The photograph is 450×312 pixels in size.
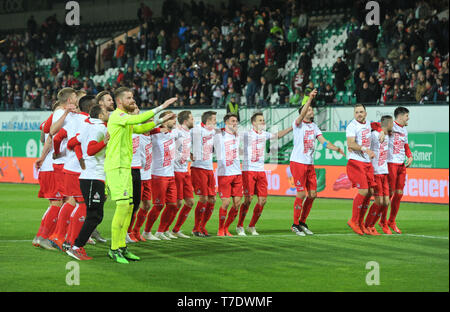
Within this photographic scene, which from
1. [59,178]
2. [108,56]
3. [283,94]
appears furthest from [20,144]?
[59,178]

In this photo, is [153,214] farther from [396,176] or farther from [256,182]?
[396,176]

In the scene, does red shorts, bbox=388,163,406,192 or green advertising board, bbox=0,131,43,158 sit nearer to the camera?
red shorts, bbox=388,163,406,192

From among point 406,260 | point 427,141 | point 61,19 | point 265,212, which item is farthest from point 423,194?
point 61,19

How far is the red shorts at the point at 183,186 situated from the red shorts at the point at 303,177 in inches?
75.2

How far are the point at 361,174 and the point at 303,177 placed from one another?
103 cm

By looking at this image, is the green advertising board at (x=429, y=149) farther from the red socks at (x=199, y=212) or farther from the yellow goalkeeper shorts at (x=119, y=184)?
the yellow goalkeeper shorts at (x=119, y=184)

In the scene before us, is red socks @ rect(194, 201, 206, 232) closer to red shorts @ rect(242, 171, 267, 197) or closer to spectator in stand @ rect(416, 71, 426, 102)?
red shorts @ rect(242, 171, 267, 197)

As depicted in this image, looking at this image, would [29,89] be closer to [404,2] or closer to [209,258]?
[404,2]

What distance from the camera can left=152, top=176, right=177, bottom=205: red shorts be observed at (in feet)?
39.0

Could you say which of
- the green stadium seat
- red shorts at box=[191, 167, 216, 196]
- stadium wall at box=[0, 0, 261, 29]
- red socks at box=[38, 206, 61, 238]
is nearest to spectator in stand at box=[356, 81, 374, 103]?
the green stadium seat

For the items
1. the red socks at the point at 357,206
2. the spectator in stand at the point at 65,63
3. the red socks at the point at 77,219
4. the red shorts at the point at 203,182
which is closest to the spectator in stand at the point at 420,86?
the red socks at the point at 357,206

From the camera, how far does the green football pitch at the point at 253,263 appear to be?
307 inches

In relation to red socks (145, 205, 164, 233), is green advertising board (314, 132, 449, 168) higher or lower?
higher

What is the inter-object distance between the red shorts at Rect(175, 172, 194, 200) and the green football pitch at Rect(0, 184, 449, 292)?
80 cm
